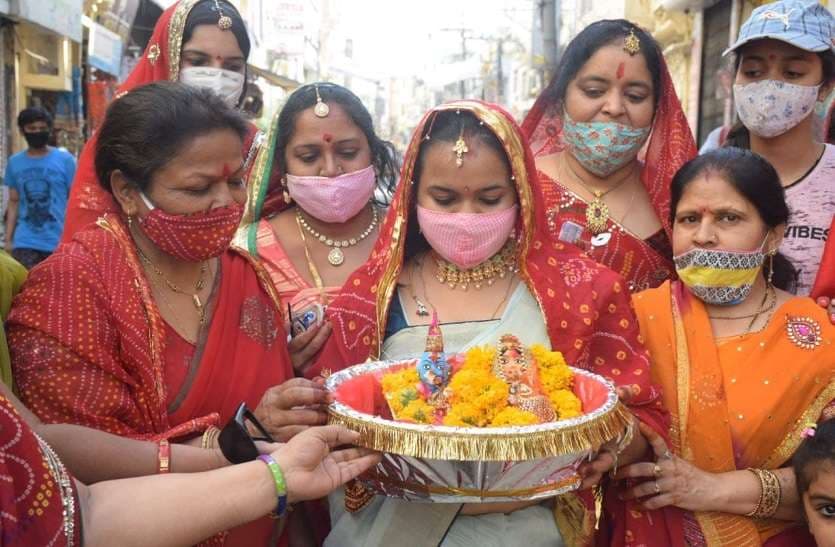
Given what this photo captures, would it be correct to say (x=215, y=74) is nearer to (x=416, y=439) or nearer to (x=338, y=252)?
(x=338, y=252)

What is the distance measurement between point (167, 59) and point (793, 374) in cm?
314

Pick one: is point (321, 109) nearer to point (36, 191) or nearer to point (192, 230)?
point (192, 230)

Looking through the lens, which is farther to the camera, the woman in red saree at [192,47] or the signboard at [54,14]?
the signboard at [54,14]

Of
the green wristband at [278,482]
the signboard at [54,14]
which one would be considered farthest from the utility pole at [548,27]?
the green wristband at [278,482]

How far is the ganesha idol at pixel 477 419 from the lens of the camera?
1719 millimetres

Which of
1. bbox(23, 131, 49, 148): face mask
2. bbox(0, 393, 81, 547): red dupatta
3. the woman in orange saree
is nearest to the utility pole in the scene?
bbox(23, 131, 49, 148): face mask

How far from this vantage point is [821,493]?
213 cm

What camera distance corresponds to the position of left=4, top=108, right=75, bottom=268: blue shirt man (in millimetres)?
7398

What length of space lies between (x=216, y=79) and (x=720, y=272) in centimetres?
261

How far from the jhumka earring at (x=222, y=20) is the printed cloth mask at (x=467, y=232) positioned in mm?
Result: 1995

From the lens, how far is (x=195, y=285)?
2389 mm

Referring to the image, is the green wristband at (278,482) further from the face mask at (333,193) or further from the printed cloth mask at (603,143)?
the printed cloth mask at (603,143)

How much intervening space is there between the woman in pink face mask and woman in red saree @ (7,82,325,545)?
0.82 metres

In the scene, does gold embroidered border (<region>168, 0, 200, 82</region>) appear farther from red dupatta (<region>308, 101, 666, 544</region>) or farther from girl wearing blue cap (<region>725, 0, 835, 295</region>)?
girl wearing blue cap (<region>725, 0, 835, 295</region>)
